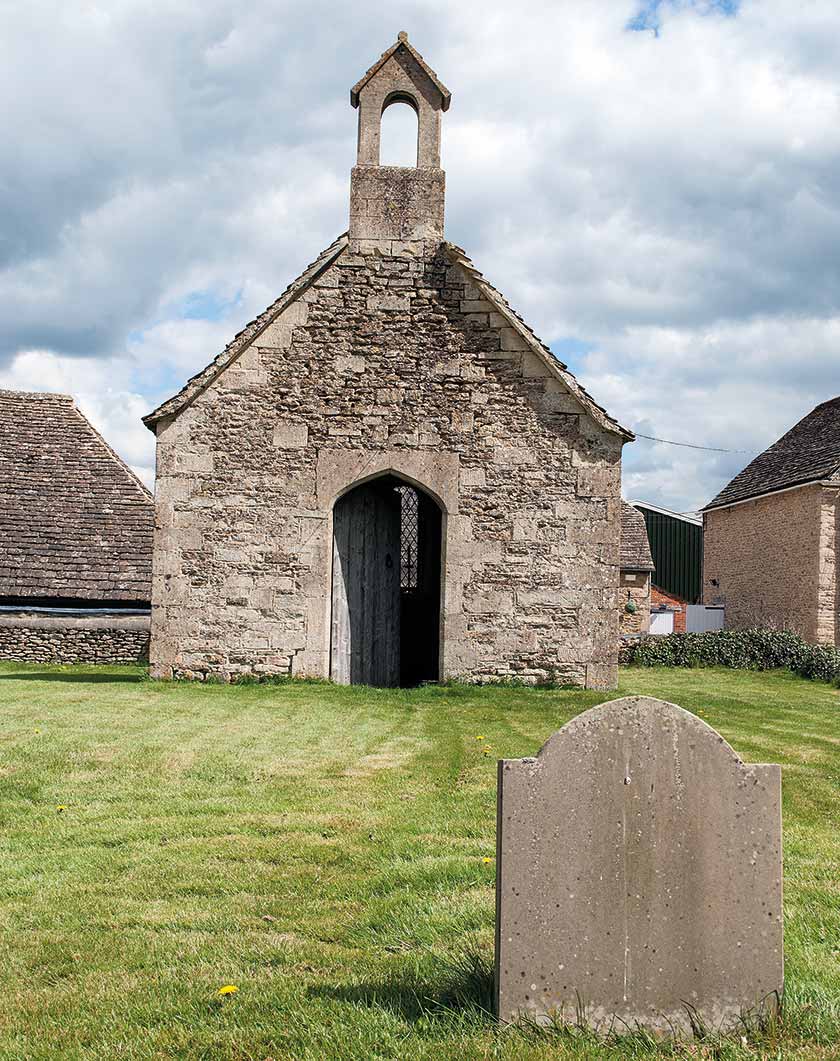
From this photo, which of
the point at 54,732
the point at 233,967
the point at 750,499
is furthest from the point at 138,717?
the point at 750,499

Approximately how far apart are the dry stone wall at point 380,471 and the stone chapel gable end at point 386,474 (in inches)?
0.8

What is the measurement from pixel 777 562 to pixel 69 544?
1875 cm

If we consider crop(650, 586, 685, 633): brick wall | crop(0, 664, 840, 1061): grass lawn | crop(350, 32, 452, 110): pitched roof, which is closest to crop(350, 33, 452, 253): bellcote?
crop(350, 32, 452, 110): pitched roof

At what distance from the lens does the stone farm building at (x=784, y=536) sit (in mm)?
25172

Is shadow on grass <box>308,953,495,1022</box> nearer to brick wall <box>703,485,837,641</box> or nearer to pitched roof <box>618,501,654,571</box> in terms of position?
brick wall <box>703,485,837,641</box>

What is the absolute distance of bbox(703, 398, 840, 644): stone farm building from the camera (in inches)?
991

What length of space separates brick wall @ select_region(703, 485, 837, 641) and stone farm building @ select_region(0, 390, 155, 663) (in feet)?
53.5

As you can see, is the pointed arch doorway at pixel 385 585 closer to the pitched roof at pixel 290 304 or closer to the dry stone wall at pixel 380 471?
the dry stone wall at pixel 380 471

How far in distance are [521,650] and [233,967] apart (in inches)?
406

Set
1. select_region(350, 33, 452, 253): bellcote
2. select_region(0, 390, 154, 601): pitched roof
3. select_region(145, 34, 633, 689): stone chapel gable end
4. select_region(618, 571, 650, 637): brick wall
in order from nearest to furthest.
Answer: select_region(145, 34, 633, 689): stone chapel gable end → select_region(350, 33, 452, 253): bellcote → select_region(0, 390, 154, 601): pitched roof → select_region(618, 571, 650, 637): brick wall

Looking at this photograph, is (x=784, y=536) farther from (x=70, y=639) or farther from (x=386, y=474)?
(x=70, y=639)

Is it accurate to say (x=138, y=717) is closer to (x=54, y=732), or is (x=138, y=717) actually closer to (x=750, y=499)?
(x=54, y=732)

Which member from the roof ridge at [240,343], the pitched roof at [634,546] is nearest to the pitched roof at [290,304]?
the roof ridge at [240,343]

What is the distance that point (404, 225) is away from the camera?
1465 centimetres
